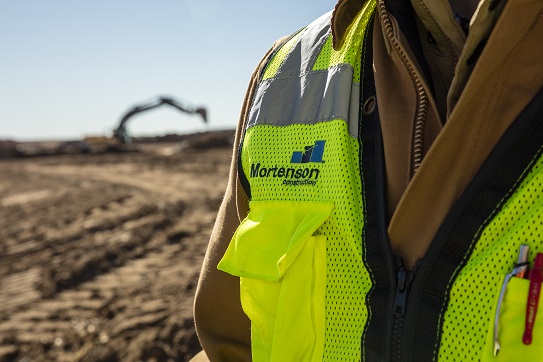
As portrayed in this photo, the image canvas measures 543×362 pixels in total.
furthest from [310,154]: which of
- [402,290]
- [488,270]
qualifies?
[488,270]

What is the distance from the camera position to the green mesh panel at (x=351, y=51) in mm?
1641

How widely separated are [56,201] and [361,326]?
10.0m

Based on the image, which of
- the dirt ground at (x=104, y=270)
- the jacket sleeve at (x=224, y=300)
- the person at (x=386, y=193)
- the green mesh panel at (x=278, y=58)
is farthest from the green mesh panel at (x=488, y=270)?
the dirt ground at (x=104, y=270)

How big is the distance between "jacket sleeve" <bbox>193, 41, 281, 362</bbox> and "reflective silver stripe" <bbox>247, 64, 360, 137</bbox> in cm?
13

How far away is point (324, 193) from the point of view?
1519 millimetres

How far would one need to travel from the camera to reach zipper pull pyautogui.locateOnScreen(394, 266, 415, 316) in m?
1.30

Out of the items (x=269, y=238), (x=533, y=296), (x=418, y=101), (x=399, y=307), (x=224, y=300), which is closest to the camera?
(x=533, y=296)

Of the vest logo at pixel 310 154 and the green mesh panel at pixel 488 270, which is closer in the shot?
the green mesh panel at pixel 488 270

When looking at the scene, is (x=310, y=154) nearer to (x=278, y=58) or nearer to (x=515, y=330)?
(x=278, y=58)

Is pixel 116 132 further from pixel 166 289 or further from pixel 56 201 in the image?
pixel 166 289

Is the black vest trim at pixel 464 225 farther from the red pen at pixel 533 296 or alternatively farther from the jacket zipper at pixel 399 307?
the red pen at pixel 533 296

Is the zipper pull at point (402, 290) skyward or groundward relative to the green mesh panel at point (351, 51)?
groundward

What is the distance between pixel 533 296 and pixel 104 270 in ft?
18.0

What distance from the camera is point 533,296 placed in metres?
1.17
